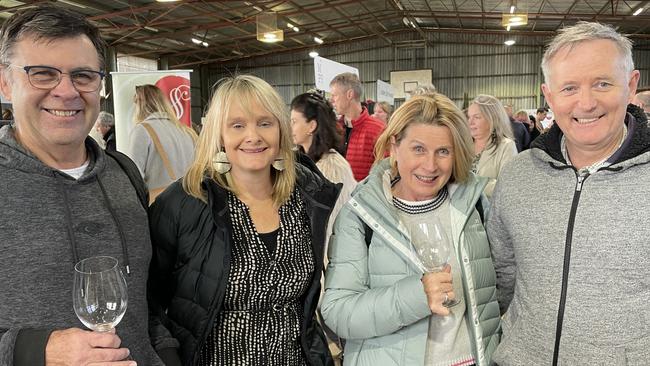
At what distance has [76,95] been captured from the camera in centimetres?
137

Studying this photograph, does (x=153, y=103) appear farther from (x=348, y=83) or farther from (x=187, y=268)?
(x=187, y=268)

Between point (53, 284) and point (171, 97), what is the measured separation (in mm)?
4129

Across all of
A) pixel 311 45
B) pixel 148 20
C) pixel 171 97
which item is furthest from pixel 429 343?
pixel 311 45

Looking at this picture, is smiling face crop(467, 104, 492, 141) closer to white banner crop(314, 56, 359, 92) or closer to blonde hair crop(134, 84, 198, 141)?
blonde hair crop(134, 84, 198, 141)

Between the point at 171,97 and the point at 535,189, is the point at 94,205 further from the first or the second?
the point at 171,97

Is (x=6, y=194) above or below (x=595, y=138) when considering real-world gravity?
below

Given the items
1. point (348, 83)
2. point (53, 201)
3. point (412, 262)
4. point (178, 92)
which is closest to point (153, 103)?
point (178, 92)

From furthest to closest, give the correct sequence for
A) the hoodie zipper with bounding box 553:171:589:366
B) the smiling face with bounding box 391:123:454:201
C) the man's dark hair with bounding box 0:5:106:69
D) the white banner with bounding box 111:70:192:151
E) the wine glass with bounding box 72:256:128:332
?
the white banner with bounding box 111:70:192:151 < the smiling face with bounding box 391:123:454:201 < the hoodie zipper with bounding box 553:171:589:366 < the man's dark hair with bounding box 0:5:106:69 < the wine glass with bounding box 72:256:128:332

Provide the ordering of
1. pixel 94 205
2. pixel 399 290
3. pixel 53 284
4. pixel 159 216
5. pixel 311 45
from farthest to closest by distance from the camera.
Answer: pixel 311 45 < pixel 159 216 < pixel 399 290 < pixel 94 205 < pixel 53 284

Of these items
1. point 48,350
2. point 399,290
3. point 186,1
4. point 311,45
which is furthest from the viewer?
point 311,45

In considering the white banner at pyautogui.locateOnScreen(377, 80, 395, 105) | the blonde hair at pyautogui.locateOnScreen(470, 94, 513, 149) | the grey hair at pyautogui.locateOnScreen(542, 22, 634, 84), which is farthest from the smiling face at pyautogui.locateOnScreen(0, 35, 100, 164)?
the white banner at pyautogui.locateOnScreen(377, 80, 395, 105)

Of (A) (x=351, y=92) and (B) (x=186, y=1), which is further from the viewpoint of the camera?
(B) (x=186, y=1)

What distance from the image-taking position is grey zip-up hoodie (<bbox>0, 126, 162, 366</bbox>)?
4.06ft

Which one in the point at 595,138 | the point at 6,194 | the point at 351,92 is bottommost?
the point at 6,194
